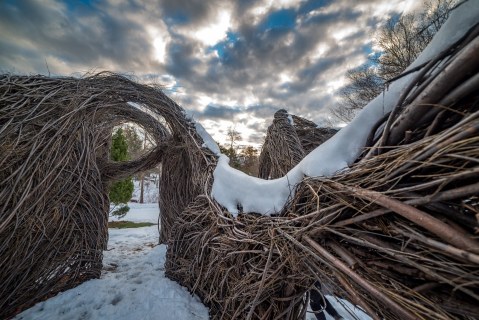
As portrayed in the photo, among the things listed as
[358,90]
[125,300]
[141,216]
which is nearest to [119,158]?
[141,216]

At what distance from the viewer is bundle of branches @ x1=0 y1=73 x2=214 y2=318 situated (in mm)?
1883

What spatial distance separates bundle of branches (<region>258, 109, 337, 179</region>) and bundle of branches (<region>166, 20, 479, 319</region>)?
1.74 meters

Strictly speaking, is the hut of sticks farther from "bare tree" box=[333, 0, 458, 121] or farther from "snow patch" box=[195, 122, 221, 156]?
"bare tree" box=[333, 0, 458, 121]

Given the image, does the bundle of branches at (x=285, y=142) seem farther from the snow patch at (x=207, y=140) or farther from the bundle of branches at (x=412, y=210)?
the bundle of branches at (x=412, y=210)

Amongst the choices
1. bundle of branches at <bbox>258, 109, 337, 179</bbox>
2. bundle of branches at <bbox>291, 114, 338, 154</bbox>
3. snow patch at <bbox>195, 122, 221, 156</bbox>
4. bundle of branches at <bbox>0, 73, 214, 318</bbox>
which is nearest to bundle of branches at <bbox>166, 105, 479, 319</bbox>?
snow patch at <bbox>195, 122, 221, 156</bbox>

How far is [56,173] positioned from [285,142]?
283 centimetres

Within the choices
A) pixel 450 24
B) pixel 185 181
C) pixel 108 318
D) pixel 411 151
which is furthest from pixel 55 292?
pixel 450 24

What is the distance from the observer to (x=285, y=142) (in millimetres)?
3084

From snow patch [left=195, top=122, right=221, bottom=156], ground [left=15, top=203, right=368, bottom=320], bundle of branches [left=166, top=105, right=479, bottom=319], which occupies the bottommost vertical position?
ground [left=15, top=203, right=368, bottom=320]

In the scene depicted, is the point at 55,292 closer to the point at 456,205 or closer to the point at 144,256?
the point at 144,256

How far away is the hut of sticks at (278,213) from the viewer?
0.66m

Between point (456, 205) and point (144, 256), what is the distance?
4.17m

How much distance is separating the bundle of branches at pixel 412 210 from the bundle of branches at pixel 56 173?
1.73m

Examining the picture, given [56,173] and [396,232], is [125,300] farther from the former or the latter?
[396,232]
